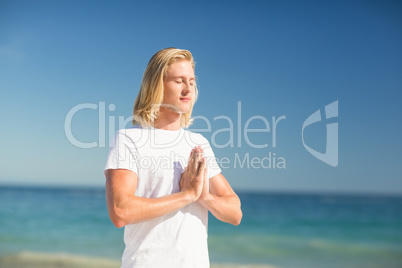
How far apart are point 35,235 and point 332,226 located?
1198 centimetres

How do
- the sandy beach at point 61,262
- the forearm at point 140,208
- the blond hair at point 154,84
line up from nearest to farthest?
the forearm at point 140,208
the blond hair at point 154,84
the sandy beach at point 61,262

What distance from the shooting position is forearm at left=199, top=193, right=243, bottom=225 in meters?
1.83

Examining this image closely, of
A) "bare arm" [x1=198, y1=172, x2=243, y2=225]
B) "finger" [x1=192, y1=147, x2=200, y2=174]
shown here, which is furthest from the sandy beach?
"finger" [x1=192, y1=147, x2=200, y2=174]

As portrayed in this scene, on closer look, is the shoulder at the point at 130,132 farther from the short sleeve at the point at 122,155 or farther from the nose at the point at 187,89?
the nose at the point at 187,89

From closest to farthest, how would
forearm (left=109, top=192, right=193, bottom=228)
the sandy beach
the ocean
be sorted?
forearm (left=109, top=192, right=193, bottom=228) < the sandy beach < the ocean

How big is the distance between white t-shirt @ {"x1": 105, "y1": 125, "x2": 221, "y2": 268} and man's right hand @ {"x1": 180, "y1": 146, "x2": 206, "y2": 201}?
6 cm

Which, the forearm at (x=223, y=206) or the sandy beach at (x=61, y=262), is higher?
the forearm at (x=223, y=206)

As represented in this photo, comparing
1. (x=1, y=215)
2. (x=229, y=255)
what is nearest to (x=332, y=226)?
(x=229, y=255)

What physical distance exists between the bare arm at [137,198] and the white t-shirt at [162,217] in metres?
0.06

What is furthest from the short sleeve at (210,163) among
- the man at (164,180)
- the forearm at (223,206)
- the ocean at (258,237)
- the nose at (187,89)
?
the ocean at (258,237)

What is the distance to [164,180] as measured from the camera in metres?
1.79

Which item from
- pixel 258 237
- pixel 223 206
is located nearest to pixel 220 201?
pixel 223 206

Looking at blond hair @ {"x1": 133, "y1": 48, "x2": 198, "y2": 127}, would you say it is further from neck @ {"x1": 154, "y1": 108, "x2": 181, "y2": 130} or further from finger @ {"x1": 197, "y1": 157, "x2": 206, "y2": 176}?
finger @ {"x1": 197, "y1": 157, "x2": 206, "y2": 176}

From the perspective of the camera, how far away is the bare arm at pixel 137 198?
1.65m
